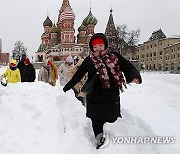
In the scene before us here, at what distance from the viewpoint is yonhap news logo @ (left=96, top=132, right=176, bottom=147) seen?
4.14m

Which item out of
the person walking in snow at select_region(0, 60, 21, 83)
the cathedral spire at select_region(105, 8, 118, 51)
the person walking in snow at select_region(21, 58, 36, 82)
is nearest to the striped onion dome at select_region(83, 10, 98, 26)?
the cathedral spire at select_region(105, 8, 118, 51)

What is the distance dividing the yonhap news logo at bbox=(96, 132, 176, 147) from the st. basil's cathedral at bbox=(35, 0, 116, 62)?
4724 cm

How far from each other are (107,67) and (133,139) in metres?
1.41

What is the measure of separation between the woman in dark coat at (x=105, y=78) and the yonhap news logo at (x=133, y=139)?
0.38 meters

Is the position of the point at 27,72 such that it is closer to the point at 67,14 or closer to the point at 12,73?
the point at 12,73

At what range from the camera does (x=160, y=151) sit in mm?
4078

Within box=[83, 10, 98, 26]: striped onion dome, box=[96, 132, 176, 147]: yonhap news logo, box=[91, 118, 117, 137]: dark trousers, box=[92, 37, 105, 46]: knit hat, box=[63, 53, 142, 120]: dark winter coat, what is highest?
box=[83, 10, 98, 26]: striped onion dome

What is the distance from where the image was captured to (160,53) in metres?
76.0

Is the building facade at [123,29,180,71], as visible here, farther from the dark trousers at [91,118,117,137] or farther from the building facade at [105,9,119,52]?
the dark trousers at [91,118,117,137]

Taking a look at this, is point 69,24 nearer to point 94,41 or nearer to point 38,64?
point 38,64

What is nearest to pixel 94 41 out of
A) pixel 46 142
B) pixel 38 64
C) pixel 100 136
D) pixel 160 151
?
pixel 100 136

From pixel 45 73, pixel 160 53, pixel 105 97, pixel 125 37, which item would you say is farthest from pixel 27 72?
pixel 160 53

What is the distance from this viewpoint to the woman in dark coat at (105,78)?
3.78 m

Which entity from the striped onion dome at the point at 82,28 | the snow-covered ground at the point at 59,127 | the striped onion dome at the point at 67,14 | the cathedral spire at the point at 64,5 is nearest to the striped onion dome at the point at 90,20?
the striped onion dome at the point at 82,28
